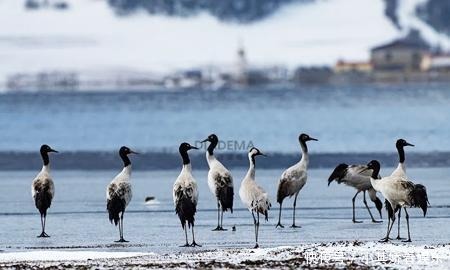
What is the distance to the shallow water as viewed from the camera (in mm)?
19922

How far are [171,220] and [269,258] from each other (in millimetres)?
6323

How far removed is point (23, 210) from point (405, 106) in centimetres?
8641

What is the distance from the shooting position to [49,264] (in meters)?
16.9

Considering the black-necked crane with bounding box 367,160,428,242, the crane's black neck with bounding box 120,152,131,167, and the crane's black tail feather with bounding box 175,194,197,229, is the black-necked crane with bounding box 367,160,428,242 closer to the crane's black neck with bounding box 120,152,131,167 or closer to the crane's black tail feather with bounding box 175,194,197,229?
the crane's black tail feather with bounding box 175,194,197,229

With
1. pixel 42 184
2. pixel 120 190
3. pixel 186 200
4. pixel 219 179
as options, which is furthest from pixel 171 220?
pixel 186 200

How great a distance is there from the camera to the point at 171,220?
23.1 metres

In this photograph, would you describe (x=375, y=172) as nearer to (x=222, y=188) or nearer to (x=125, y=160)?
(x=222, y=188)

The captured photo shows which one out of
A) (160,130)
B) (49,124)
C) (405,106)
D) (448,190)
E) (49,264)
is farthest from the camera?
(405,106)

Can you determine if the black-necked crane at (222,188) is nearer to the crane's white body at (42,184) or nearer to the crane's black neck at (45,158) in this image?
the crane's white body at (42,184)

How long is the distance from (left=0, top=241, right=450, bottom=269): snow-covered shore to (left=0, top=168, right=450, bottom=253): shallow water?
1.13 meters

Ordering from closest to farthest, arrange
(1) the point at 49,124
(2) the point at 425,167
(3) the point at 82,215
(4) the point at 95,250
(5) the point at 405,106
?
1. (4) the point at 95,250
2. (3) the point at 82,215
3. (2) the point at 425,167
4. (1) the point at 49,124
5. (5) the point at 405,106

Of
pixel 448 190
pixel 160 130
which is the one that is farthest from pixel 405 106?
pixel 448 190

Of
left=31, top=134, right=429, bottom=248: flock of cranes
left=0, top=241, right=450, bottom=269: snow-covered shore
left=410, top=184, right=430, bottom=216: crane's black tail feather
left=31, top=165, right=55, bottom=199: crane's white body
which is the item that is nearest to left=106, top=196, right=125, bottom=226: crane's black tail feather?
left=31, top=134, right=429, bottom=248: flock of cranes

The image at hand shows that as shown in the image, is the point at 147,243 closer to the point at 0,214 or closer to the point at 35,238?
the point at 35,238
